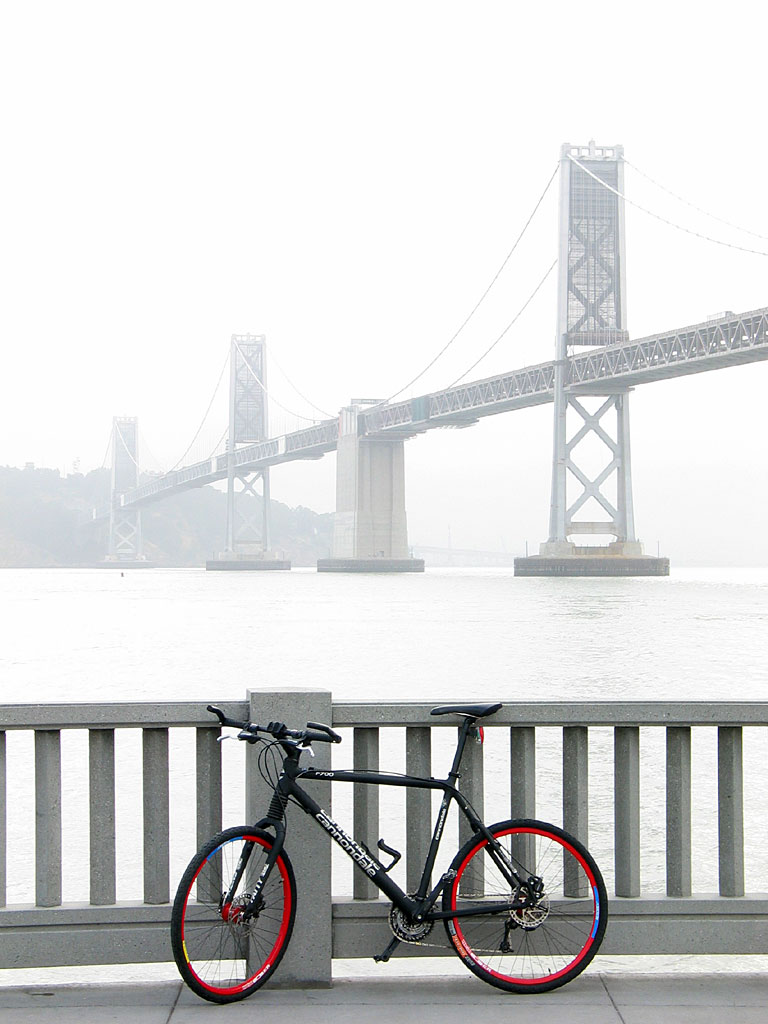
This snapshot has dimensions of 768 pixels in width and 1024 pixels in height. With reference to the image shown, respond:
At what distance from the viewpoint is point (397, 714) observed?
3674mm

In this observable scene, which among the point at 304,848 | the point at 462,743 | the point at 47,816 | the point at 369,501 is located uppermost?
the point at 369,501

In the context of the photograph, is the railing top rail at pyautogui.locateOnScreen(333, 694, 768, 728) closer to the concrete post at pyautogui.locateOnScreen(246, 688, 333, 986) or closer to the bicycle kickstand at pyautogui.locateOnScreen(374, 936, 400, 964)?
the concrete post at pyautogui.locateOnScreen(246, 688, 333, 986)

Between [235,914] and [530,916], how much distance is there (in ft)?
2.69

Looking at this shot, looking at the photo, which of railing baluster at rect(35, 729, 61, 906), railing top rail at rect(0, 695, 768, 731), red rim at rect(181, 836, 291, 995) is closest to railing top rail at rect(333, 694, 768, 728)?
railing top rail at rect(0, 695, 768, 731)

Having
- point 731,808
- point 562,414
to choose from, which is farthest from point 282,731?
point 562,414

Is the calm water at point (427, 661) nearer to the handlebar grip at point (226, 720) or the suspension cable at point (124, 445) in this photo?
the handlebar grip at point (226, 720)

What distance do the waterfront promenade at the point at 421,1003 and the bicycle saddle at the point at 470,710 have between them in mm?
762

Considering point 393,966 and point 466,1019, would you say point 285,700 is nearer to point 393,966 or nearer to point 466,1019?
point 466,1019


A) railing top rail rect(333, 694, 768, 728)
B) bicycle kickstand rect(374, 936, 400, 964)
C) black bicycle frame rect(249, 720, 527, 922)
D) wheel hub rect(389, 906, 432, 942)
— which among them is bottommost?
bicycle kickstand rect(374, 936, 400, 964)

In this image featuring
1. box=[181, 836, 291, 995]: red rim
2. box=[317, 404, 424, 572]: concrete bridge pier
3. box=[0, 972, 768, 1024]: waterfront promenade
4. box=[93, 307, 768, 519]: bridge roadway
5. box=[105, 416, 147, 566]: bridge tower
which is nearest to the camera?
box=[0, 972, 768, 1024]: waterfront promenade

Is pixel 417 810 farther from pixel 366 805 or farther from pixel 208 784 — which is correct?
pixel 208 784

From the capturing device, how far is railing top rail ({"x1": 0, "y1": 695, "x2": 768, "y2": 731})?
357 centimetres

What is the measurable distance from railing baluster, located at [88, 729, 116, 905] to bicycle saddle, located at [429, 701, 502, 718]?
3.07 ft

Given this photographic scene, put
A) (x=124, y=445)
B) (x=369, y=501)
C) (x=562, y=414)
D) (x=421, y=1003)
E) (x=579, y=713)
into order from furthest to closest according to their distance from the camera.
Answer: (x=124, y=445) → (x=369, y=501) → (x=562, y=414) → (x=579, y=713) → (x=421, y=1003)
